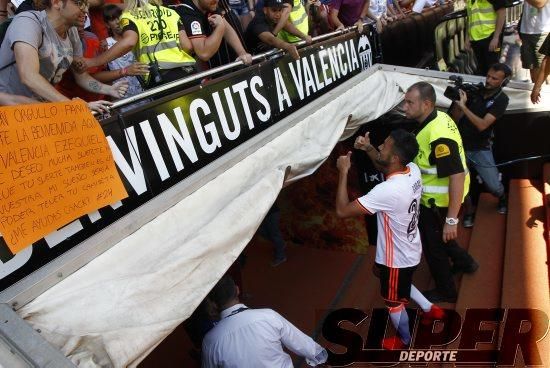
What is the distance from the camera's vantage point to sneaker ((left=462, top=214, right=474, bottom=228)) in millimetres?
5555

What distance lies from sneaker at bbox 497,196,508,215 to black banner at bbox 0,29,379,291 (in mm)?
2919

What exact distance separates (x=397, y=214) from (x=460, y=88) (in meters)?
2.37

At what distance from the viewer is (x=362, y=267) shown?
5.46 m

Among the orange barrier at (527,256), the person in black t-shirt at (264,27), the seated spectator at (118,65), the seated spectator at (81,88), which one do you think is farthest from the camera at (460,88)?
the seated spectator at (81,88)

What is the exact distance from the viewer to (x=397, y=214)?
3352mm

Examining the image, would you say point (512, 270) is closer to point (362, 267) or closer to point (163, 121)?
point (362, 267)

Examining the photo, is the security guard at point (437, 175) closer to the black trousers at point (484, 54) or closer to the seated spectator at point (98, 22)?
the seated spectator at point (98, 22)

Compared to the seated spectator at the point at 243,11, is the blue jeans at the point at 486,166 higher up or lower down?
lower down

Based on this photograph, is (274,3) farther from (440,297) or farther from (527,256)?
(527,256)

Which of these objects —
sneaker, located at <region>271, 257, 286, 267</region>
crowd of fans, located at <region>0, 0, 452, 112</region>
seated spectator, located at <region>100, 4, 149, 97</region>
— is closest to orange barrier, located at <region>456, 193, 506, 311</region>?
sneaker, located at <region>271, 257, 286, 267</region>

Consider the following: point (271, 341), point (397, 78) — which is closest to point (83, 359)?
point (271, 341)

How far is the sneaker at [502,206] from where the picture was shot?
555 cm

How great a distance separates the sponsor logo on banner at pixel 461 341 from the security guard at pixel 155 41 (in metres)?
2.74

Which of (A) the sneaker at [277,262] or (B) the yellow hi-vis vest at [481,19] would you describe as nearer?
(A) the sneaker at [277,262]
